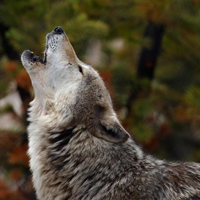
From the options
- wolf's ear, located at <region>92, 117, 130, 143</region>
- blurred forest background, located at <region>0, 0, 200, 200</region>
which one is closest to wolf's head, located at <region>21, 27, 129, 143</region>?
wolf's ear, located at <region>92, 117, 130, 143</region>

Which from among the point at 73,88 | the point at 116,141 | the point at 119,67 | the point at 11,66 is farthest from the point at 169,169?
the point at 119,67

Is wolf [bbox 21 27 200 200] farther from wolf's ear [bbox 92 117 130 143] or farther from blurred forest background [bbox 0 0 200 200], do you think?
blurred forest background [bbox 0 0 200 200]

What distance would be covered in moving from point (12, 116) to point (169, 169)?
428cm

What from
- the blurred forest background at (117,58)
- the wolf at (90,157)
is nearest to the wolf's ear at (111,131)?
the wolf at (90,157)

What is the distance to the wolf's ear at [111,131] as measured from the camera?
3768 millimetres

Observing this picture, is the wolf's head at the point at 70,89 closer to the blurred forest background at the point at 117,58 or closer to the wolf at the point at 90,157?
the wolf at the point at 90,157

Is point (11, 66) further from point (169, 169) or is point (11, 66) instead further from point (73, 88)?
point (169, 169)

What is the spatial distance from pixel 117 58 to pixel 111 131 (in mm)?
6233

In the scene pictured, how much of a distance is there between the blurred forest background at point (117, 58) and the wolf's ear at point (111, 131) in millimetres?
3149

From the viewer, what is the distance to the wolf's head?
4020mm

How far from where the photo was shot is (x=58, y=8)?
741cm

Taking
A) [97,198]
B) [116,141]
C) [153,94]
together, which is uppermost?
[116,141]

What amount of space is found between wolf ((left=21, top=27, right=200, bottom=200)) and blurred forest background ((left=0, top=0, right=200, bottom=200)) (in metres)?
2.83

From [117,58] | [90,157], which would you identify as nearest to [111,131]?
[90,157]
